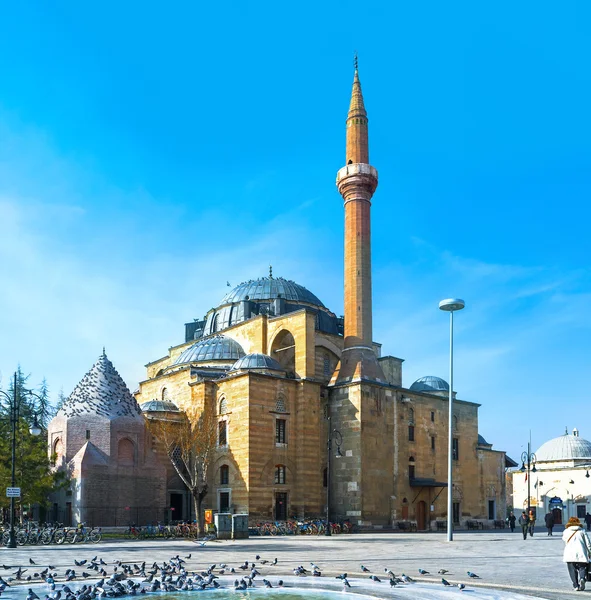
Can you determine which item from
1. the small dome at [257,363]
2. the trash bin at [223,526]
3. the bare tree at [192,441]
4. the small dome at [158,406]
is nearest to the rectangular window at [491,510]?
the small dome at [257,363]

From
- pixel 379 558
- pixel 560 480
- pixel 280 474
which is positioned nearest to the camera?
pixel 379 558

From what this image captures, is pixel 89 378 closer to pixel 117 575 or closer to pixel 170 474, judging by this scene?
pixel 170 474

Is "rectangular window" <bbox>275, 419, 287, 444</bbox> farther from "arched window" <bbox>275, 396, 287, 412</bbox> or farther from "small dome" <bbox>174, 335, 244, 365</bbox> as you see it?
"small dome" <bbox>174, 335, 244, 365</bbox>

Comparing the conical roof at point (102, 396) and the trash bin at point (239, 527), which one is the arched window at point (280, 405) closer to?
the conical roof at point (102, 396)

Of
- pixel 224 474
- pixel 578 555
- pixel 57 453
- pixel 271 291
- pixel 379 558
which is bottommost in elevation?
pixel 379 558

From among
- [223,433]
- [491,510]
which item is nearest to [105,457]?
[223,433]

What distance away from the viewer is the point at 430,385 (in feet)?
154

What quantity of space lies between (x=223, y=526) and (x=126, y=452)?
8.26 m

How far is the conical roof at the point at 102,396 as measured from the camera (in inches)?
1340

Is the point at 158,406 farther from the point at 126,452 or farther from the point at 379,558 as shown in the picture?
the point at 379,558

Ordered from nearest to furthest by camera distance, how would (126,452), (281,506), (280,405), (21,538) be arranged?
(21,538) < (126,452) < (281,506) < (280,405)

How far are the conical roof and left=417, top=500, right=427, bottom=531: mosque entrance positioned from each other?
661 inches

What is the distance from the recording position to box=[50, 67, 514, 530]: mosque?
35.0 m

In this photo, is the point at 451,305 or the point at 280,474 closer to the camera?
the point at 451,305
